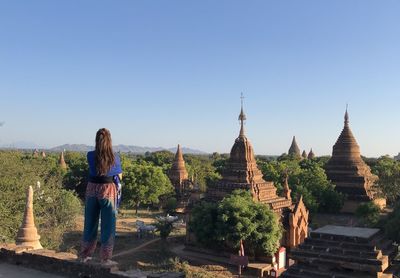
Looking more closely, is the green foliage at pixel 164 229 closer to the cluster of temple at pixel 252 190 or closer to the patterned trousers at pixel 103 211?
the cluster of temple at pixel 252 190

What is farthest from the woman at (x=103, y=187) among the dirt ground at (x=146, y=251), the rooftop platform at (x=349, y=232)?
the dirt ground at (x=146, y=251)

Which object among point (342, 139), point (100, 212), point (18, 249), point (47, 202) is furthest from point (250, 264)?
point (342, 139)

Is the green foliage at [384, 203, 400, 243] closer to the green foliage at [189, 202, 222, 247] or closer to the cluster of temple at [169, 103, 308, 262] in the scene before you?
the cluster of temple at [169, 103, 308, 262]

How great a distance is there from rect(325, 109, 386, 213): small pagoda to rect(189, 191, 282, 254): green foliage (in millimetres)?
23550

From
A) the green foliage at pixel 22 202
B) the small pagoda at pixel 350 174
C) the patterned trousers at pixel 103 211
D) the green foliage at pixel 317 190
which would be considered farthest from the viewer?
the small pagoda at pixel 350 174

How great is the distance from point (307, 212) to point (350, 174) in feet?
66.7

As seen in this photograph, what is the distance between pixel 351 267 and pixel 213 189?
14.4 metres

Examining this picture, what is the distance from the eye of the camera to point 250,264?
25.5 metres

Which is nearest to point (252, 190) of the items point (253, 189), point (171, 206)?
point (253, 189)

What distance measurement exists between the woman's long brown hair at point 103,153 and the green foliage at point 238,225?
16.7 m

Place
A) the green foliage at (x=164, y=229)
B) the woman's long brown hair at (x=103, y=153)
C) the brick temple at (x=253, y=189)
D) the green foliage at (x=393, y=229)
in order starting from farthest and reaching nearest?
the green foliage at (x=164, y=229) → the brick temple at (x=253, y=189) → the green foliage at (x=393, y=229) → the woman's long brown hair at (x=103, y=153)

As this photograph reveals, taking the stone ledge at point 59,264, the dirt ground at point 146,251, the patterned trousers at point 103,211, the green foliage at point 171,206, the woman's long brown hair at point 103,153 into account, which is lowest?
the dirt ground at point 146,251

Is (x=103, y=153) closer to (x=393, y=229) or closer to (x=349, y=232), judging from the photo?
(x=349, y=232)

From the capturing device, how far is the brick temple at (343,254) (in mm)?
16828
